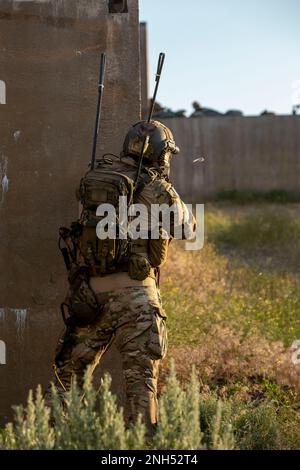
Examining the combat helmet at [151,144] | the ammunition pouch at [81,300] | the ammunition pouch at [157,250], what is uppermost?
the combat helmet at [151,144]

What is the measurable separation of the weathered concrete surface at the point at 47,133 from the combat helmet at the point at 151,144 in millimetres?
598

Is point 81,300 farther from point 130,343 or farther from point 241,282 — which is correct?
point 241,282

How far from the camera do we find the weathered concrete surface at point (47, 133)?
5707mm

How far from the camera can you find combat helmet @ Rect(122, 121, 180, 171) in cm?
506

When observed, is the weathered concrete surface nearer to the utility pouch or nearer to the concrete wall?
the utility pouch

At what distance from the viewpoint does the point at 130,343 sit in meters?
4.95

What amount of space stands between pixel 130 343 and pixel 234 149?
17.8 metres

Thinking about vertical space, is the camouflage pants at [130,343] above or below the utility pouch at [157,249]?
below

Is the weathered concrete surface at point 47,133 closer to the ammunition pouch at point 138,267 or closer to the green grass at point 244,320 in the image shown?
the ammunition pouch at point 138,267

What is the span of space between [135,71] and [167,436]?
2624mm

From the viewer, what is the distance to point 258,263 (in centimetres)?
1228

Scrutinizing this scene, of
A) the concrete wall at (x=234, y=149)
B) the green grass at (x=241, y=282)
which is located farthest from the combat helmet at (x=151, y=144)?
the concrete wall at (x=234, y=149)
